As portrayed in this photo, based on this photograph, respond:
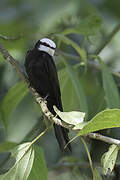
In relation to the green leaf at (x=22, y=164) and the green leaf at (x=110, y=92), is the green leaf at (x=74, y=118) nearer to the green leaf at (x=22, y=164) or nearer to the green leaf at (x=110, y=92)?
the green leaf at (x=22, y=164)

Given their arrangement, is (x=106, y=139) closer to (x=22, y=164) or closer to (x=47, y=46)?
(x=22, y=164)

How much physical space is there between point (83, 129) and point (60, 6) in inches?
77.4

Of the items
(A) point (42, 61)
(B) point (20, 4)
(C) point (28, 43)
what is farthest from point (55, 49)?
(B) point (20, 4)

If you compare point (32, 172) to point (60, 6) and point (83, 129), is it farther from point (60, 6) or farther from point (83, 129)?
point (60, 6)

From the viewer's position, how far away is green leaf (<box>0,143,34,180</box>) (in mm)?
1626

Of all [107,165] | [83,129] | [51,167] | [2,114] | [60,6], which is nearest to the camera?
[83,129]

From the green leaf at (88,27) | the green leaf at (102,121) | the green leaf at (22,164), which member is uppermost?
the green leaf at (102,121)

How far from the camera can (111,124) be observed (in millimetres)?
1469

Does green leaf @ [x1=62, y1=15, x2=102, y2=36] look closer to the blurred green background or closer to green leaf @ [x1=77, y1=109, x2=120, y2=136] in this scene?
the blurred green background

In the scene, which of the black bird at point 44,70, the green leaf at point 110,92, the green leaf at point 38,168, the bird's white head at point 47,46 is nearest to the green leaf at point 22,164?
the green leaf at point 38,168

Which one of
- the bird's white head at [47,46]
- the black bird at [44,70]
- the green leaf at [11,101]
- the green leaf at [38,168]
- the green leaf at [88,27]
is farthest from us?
the bird's white head at [47,46]

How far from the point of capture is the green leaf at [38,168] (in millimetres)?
1728

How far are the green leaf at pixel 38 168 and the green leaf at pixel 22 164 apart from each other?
3.4 inches

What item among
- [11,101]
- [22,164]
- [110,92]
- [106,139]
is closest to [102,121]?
[106,139]
